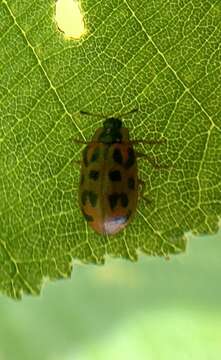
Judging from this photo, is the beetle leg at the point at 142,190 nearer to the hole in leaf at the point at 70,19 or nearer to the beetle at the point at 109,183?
the beetle at the point at 109,183

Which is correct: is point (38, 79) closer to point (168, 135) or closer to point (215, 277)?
point (168, 135)

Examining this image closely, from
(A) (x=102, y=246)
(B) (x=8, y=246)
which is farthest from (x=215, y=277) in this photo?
(B) (x=8, y=246)

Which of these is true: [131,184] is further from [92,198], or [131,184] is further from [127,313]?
[127,313]

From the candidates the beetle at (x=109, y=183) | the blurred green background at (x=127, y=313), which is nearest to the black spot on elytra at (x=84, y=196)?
the beetle at (x=109, y=183)

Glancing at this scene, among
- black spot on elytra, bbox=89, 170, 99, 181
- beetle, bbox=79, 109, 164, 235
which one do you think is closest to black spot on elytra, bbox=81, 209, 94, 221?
beetle, bbox=79, 109, 164, 235

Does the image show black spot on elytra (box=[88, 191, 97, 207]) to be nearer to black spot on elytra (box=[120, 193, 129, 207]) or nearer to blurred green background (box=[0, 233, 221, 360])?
black spot on elytra (box=[120, 193, 129, 207])

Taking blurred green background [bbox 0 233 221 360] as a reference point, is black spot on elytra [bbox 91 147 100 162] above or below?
above

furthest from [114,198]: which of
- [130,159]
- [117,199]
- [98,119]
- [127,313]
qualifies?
[127,313]

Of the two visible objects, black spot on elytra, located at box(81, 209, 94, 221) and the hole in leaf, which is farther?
black spot on elytra, located at box(81, 209, 94, 221)
